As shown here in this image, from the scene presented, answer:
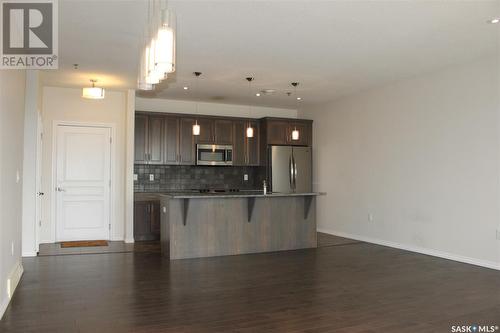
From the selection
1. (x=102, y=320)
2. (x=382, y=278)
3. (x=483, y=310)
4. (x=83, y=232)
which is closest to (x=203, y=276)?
(x=102, y=320)

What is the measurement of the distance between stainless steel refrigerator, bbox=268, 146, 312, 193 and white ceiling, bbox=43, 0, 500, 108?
6.41 ft

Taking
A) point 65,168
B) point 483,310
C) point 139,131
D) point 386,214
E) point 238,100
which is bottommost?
point 483,310

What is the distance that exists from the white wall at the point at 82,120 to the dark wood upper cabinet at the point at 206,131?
1459mm

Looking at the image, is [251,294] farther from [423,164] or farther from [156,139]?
[156,139]

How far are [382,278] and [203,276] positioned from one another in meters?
2.02

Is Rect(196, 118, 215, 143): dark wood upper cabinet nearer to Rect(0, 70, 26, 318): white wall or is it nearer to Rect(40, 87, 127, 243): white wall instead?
Rect(40, 87, 127, 243): white wall

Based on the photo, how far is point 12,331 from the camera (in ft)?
10.2

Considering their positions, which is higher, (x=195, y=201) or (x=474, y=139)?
(x=474, y=139)

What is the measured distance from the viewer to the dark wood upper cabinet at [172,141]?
8.09 meters

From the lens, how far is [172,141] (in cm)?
812

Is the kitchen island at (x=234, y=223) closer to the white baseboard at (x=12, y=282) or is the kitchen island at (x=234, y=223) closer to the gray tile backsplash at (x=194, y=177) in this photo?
the white baseboard at (x=12, y=282)

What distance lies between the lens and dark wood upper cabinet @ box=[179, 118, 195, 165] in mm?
8203

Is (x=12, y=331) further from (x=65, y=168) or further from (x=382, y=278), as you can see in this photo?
(x=65, y=168)

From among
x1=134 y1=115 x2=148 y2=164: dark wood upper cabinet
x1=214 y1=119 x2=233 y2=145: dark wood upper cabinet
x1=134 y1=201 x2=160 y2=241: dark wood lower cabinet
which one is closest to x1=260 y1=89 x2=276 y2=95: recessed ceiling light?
x1=214 y1=119 x2=233 y2=145: dark wood upper cabinet
